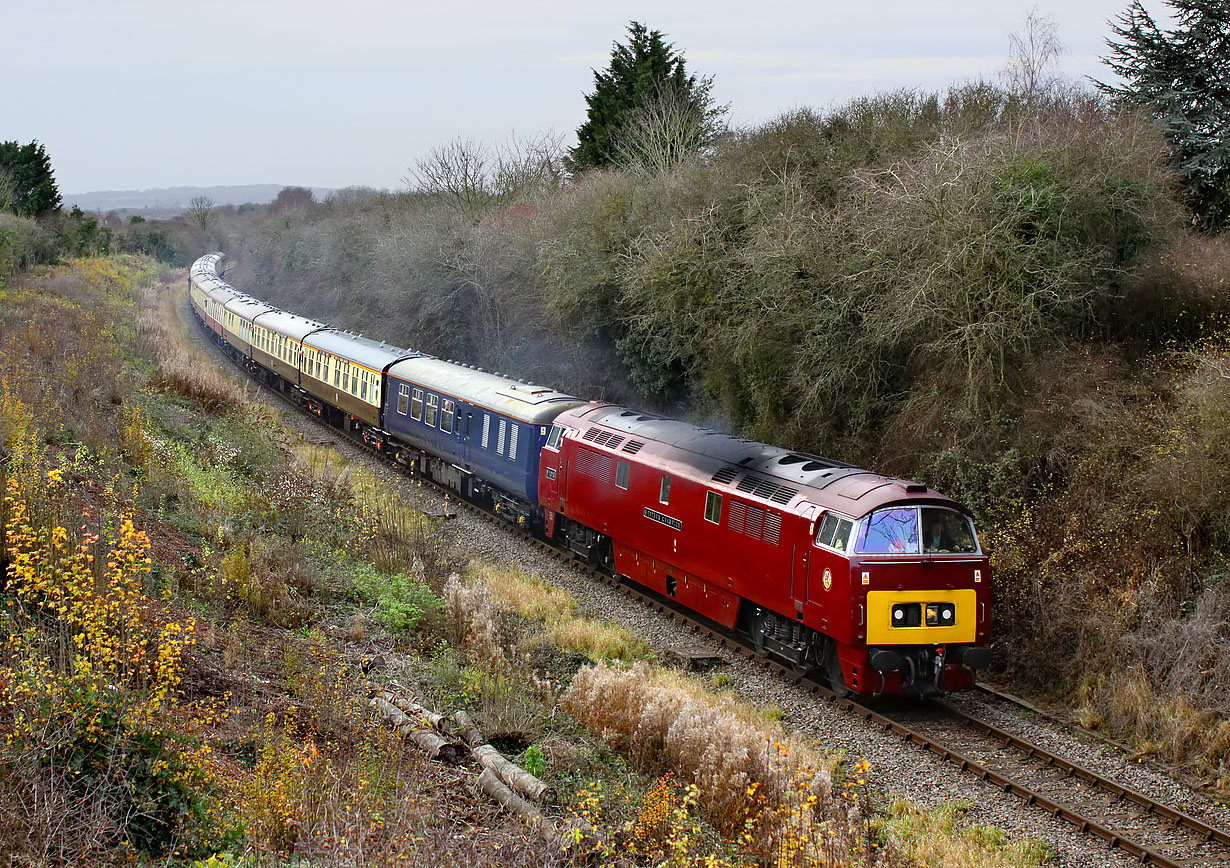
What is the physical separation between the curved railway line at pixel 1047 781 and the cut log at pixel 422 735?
210 inches

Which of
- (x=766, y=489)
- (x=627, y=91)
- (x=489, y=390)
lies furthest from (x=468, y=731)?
(x=627, y=91)

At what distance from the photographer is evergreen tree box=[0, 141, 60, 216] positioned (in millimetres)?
56250

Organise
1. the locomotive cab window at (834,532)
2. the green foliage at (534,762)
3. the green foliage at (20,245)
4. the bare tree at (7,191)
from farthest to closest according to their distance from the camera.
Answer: the bare tree at (7,191)
the green foliage at (20,245)
the locomotive cab window at (834,532)
the green foliage at (534,762)

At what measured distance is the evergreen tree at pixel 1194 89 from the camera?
18.5 m

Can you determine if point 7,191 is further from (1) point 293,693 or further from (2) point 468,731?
(2) point 468,731

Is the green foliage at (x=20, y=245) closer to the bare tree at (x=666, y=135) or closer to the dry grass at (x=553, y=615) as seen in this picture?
the bare tree at (x=666, y=135)

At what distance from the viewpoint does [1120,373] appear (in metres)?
15.0

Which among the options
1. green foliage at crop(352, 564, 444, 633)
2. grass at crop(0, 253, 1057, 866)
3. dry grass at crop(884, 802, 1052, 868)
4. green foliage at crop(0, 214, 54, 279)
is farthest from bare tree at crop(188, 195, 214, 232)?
dry grass at crop(884, 802, 1052, 868)

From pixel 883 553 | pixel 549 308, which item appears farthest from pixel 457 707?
pixel 549 308

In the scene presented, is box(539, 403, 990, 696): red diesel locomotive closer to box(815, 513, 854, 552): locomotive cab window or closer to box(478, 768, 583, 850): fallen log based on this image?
box(815, 513, 854, 552): locomotive cab window

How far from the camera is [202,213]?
10475 cm

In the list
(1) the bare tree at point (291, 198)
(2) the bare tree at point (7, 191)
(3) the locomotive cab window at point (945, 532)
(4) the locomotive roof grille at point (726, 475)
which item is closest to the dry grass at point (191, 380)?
(2) the bare tree at point (7, 191)

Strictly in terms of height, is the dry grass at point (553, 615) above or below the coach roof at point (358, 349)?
below

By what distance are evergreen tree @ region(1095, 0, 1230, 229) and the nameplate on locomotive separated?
12.3 metres
